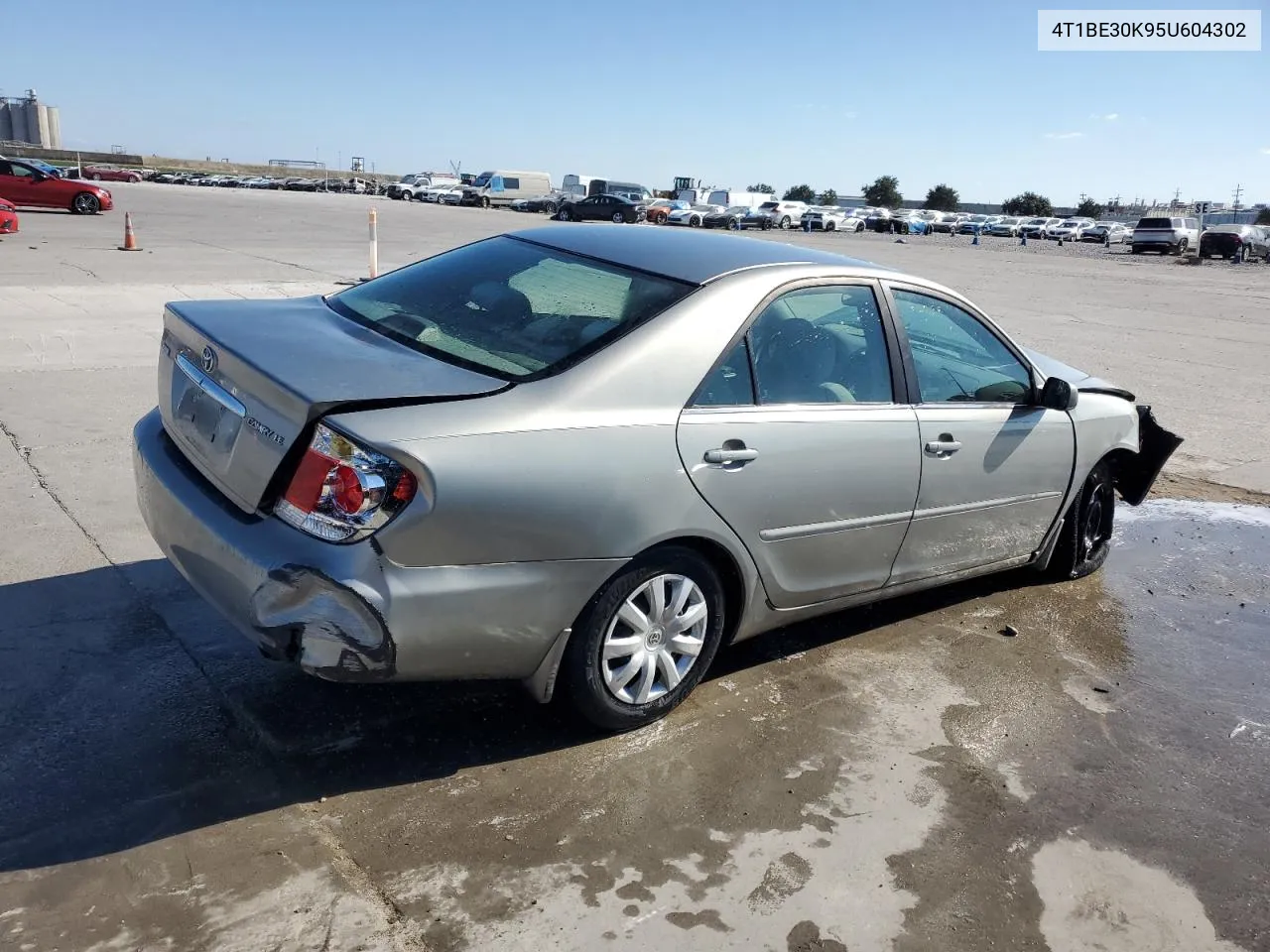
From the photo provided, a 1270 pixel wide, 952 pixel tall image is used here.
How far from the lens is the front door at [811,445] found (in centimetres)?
361

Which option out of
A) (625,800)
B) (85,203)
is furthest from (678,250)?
(85,203)

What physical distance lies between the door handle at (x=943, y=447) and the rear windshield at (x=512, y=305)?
3.97ft

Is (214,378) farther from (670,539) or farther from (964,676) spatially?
(964,676)

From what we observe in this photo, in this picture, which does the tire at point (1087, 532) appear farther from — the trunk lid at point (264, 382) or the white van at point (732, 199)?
the white van at point (732, 199)

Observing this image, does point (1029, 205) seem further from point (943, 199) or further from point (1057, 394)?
point (1057, 394)

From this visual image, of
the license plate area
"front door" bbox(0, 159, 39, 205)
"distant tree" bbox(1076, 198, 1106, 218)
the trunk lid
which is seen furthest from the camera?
"distant tree" bbox(1076, 198, 1106, 218)

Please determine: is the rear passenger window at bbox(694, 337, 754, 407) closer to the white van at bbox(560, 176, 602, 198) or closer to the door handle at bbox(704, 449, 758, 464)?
the door handle at bbox(704, 449, 758, 464)

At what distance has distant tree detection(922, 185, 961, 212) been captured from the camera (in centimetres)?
11631

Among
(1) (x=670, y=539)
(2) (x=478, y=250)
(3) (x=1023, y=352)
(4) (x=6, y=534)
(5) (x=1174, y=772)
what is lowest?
(5) (x=1174, y=772)

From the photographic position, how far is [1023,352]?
5.05m

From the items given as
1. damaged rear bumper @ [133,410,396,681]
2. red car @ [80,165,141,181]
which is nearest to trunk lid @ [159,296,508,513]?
damaged rear bumper @ [133,410,396,681]

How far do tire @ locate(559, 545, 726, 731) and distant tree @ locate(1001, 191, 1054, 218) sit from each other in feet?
387

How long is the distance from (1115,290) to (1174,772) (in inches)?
864

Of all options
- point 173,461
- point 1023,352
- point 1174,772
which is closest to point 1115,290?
point 1023,352
